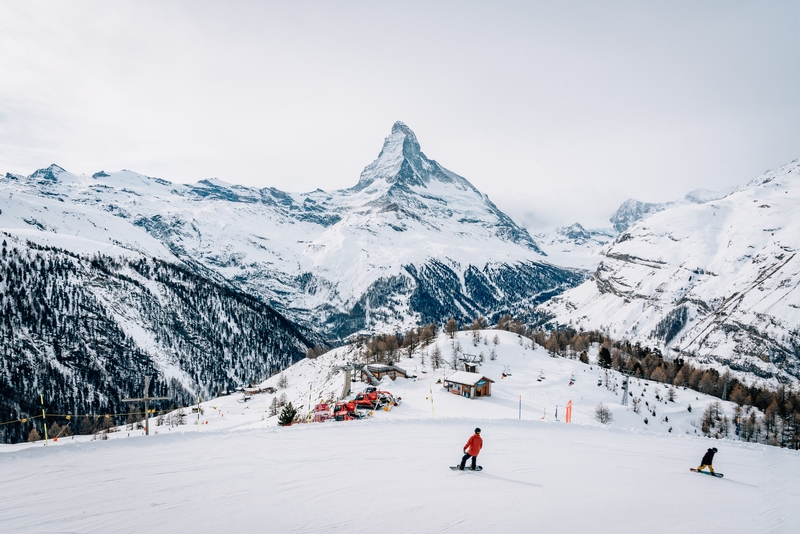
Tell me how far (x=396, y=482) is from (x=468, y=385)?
40182mm

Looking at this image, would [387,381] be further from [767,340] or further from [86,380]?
[767,340]

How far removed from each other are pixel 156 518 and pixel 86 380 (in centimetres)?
14574

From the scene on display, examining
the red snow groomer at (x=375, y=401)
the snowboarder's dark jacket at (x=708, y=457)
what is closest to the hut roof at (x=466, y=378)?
the red snow groomer at (x=375, y=401)

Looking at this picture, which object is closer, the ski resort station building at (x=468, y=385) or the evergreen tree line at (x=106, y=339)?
the ski resort station building at (x=468, y=385)

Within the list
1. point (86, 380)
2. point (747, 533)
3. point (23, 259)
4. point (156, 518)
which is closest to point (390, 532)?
point (156, 518)

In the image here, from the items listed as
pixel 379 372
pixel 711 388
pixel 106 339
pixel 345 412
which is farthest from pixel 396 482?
pixel 106 339

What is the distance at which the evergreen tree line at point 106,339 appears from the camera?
382ft

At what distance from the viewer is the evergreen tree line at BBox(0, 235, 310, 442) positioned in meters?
116

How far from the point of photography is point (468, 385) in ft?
182

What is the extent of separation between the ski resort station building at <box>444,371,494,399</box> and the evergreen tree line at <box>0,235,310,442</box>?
338ft

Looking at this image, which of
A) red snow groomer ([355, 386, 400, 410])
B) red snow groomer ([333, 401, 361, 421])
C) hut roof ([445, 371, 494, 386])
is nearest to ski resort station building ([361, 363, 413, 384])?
hut roof ([445, 371, 494, 386])

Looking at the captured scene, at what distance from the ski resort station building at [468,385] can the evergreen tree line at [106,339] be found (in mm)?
103126

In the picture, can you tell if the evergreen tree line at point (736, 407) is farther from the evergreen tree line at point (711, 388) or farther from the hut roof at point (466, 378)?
the hut roof at point (466, 378)

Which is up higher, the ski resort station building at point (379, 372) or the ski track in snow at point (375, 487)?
the ski track in snow at point (375, 487)
